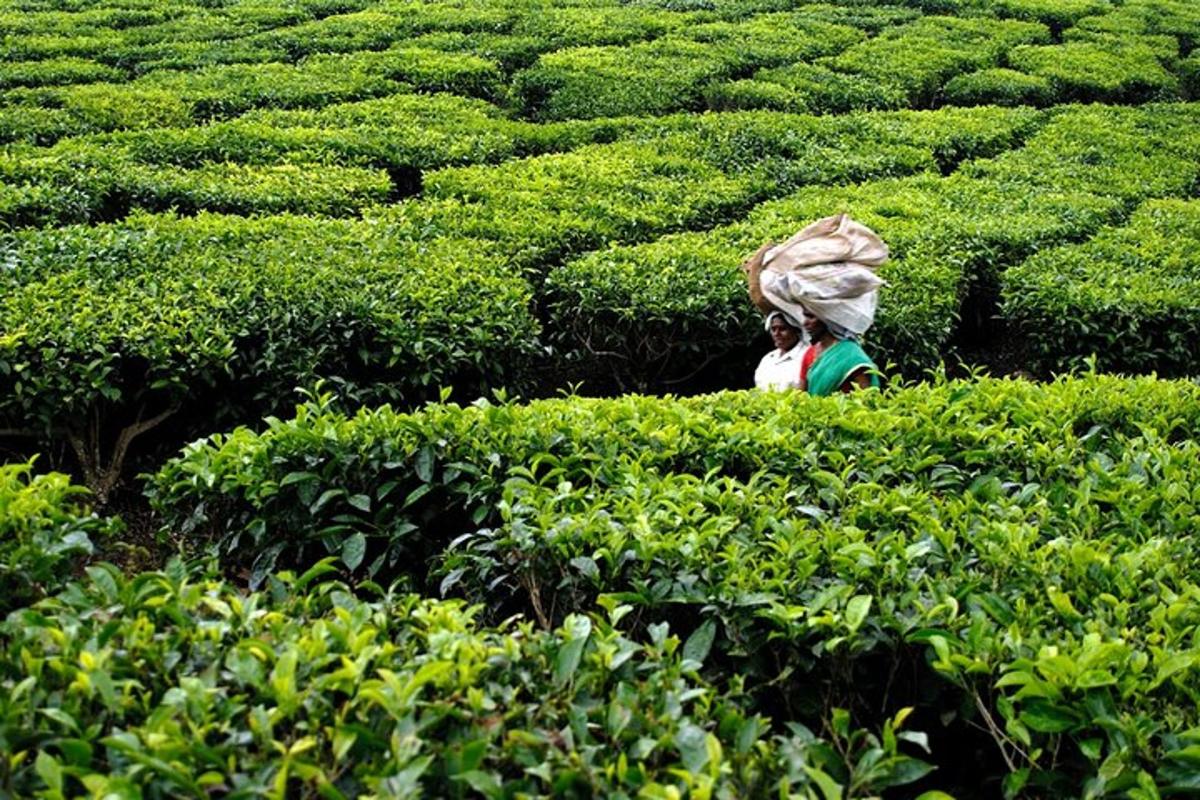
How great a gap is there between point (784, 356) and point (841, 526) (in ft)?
8.02

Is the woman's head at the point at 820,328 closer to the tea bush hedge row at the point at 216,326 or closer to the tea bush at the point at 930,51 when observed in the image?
the tea bush hedge row at the point at 216,326

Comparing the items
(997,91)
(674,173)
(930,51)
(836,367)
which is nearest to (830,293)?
(836,367)

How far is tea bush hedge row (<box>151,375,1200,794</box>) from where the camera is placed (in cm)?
299

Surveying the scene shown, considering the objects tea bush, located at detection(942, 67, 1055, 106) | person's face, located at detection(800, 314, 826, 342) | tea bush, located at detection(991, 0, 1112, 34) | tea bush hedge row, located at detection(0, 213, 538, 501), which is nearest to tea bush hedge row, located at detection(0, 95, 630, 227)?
tea bush hedge row, located at detection(0, 213, 538, 501)

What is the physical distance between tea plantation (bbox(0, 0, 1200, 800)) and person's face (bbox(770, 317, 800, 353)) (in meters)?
0.37

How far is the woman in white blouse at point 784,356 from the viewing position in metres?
5.98

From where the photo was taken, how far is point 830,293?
577cm

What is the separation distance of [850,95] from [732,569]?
13.1 meters

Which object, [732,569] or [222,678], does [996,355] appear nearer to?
[732,569]

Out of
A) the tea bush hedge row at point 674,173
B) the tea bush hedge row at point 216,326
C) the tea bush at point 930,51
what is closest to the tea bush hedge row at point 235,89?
the tea bush hedge row at point 674,173

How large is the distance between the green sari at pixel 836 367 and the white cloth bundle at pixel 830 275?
16cm

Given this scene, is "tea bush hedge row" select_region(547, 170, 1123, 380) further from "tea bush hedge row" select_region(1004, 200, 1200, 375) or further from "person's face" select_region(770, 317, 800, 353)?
"person's face" select_region(770, 317, 800, 353)

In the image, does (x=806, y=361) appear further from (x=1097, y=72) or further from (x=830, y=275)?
(x=1097, y=72)

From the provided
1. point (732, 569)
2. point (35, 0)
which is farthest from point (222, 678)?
point (35, 0)
